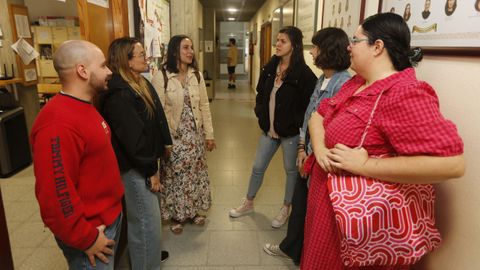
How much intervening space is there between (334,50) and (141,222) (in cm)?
139

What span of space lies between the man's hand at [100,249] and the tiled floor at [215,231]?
97cm

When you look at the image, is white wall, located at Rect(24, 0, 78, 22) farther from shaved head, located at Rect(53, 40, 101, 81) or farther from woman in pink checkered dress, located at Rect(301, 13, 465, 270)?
woman in pink checkered dress, located at Rect(301, 13, 465, 270)

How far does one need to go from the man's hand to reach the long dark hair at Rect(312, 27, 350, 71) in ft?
4.56

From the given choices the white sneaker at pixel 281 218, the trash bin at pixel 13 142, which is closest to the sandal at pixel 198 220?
the white sneaker at pixel 281 218

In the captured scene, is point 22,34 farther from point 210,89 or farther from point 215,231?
point 210,89

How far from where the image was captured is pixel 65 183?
3.37ft

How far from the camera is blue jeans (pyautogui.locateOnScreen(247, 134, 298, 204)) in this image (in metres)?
2.39

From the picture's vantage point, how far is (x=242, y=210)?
2.72 m

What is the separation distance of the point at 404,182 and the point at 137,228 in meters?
1.33

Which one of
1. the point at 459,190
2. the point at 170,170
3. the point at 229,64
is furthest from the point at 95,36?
the point at 229,64

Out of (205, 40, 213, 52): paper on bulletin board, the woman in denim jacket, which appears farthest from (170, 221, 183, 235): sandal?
(205, 40, 213, 52): paper on bulletin board

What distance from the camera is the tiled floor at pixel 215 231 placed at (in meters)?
Answer: 2.14

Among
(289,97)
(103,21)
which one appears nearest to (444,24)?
(289,97)

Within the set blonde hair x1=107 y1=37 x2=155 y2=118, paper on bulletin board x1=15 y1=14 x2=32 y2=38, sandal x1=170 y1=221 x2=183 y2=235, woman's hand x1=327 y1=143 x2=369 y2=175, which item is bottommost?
sandal x1=170 y1=221 x2=183 y2=235
